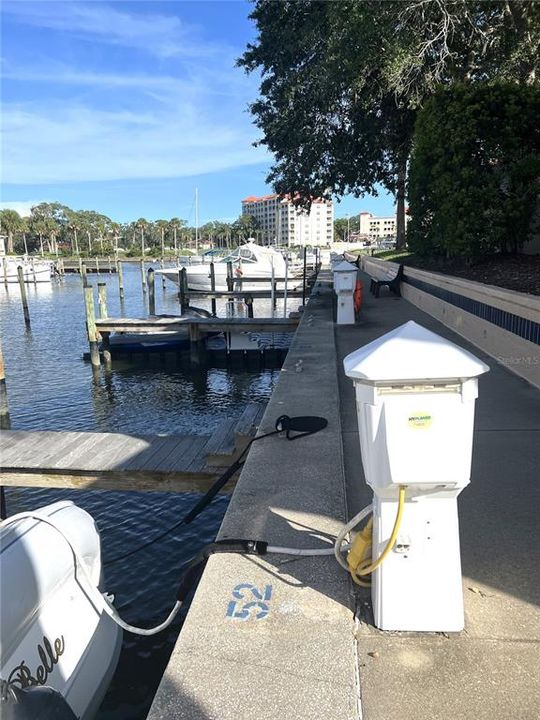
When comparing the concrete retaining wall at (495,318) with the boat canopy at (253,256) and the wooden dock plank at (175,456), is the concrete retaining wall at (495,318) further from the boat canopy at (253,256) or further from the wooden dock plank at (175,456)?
the boat canopy at (253,256)

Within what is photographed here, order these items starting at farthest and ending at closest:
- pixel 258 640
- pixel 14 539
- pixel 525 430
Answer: pixel 525 430
pixel 14 539
pixel 258 640

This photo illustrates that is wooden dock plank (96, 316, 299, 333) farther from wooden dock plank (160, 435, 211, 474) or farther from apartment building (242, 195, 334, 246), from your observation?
apartment building (242, 195, 334, 246)

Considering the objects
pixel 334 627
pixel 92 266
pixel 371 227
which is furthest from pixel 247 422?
pixel 371 227

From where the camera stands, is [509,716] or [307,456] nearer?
[509,716]

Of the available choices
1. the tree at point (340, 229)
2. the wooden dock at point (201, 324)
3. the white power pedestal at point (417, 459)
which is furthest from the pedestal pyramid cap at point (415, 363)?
the tree at point (340, 229)

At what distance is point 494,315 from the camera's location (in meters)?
8.12

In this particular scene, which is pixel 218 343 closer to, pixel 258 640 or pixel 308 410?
pixel 308 410

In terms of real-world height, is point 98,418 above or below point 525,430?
below

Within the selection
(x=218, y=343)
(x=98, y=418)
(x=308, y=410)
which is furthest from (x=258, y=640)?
(x=218, y=343)

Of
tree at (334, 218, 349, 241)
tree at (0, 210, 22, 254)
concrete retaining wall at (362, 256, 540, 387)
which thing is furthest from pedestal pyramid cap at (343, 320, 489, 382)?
tree at (334, 218, 349, 241)

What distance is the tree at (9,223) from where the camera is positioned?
124500 mm

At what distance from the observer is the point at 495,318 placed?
8.08 m

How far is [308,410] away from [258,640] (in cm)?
356

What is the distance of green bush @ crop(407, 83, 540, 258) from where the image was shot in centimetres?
1047
